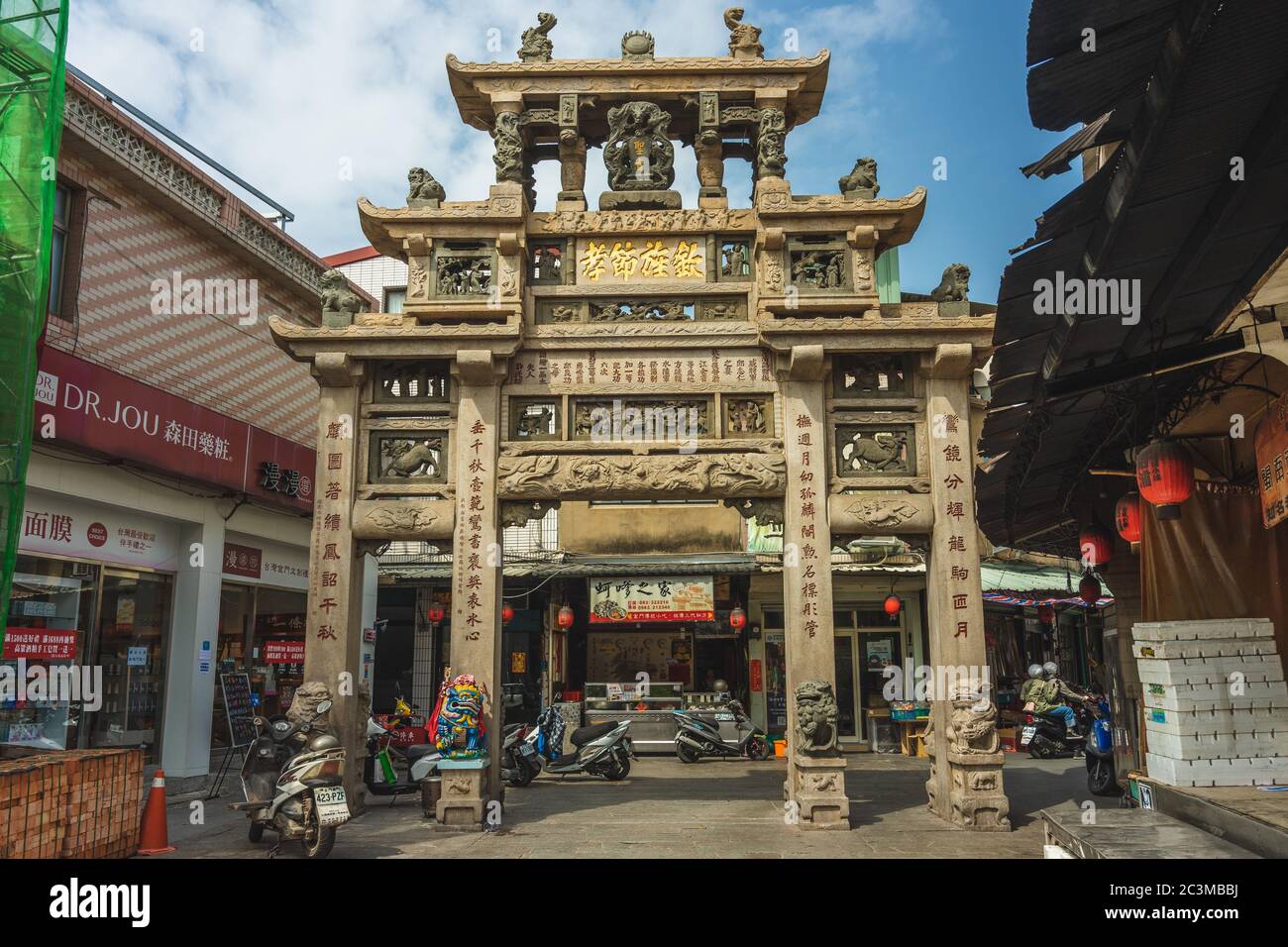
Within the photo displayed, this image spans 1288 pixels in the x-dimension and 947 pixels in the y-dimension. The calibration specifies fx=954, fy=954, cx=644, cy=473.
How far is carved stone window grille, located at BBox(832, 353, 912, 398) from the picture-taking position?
1009 cm

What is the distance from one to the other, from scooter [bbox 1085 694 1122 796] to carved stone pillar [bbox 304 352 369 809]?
818cm

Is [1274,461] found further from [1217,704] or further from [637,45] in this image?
[637,45]

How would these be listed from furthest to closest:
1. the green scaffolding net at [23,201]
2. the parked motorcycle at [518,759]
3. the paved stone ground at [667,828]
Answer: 1. the parked motorcycle at [518,759]
2. the paved stone ground at [667,828]
3. the green scaffolding net at [23,201]

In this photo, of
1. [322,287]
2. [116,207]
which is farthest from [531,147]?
[116,207]

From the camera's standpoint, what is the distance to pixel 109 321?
1146cm

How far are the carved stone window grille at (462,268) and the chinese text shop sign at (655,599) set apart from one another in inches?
328

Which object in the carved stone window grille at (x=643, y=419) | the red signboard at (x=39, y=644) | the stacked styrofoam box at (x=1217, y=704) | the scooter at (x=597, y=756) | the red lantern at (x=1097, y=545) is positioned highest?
the carved stone window grille at (x=643, y=419)

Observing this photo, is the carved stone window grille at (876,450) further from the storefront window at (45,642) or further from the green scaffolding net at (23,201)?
the storefront window at (45,642)

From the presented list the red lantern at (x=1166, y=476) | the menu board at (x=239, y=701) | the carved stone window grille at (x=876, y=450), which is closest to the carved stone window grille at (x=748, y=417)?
the carved stone window grille at (x=876, y=450)

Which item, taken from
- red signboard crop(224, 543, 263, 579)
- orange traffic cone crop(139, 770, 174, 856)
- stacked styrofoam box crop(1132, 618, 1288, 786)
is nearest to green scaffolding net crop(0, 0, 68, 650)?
orange traffic cone crop(139, 770, 174, 856)

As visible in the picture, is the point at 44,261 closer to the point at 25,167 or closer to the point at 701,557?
the point at 25,167

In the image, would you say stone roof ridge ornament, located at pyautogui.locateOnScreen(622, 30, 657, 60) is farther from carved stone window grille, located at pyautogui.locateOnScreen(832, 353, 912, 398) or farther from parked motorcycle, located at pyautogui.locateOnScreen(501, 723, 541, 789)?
parked motorcycle, located at pyautogui.locateOnScreen(501, 723, 541, 789)

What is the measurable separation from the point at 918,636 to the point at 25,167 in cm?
1558

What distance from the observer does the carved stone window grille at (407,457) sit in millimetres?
Answer: 10094
